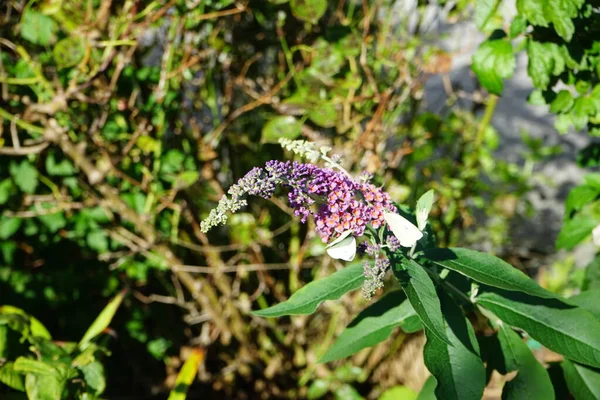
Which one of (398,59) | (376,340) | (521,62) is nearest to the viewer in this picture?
(376,340)

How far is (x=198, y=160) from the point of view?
7.82 feet

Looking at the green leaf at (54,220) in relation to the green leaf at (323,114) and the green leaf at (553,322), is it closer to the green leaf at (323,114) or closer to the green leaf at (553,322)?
the green leaf at (323,114)

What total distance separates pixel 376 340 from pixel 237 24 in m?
1.59

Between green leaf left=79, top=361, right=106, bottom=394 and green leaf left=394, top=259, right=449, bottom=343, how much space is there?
0.98 metres

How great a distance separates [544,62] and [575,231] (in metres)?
0.74

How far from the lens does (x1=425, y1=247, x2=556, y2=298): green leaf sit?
48.5 inches

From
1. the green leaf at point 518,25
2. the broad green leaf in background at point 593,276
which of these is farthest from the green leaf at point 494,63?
the broad green leaf in background at point 593,276

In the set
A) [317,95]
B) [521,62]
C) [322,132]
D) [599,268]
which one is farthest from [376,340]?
[521,62]

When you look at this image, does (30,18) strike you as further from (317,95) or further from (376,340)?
(376,340)

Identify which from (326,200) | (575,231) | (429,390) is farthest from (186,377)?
(575,231)

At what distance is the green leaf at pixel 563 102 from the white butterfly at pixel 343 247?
3.34 ft

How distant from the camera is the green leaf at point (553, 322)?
53.2 inches

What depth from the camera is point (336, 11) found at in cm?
256

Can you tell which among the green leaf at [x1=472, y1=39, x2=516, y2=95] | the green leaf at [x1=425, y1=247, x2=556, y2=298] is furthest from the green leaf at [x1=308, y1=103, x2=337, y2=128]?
the green leaf at [x1=425, y1=247, x2=556, y2=298]
